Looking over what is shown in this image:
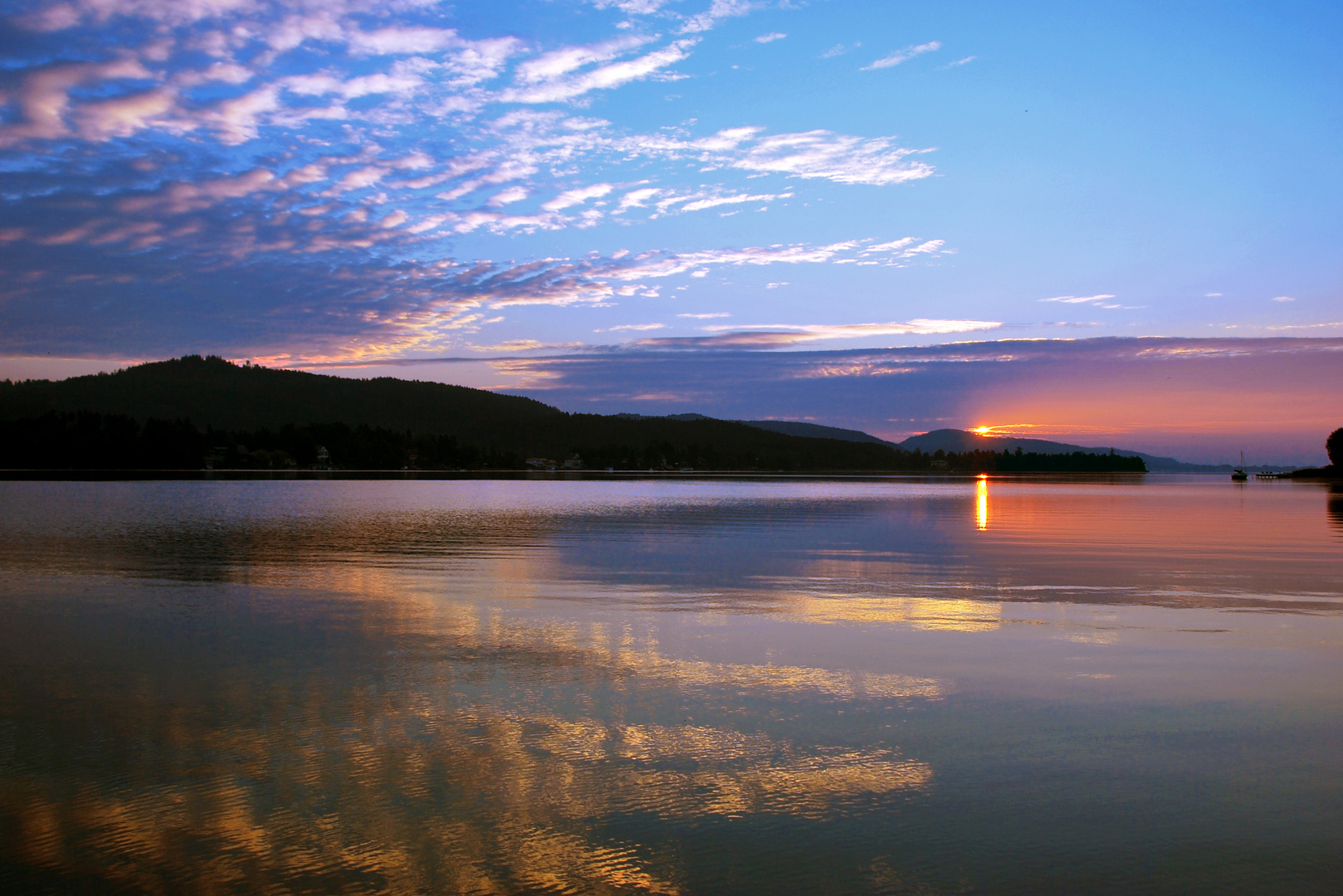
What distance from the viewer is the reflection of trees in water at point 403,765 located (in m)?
4.89

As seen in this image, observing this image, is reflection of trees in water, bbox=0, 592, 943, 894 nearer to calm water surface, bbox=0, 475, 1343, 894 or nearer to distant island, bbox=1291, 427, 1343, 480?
calm water surface, bbox=0, 475, 1343, 894

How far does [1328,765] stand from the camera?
6.48 m

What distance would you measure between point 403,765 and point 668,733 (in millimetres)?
1966

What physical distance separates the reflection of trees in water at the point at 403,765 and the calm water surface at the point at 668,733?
0.03 metres

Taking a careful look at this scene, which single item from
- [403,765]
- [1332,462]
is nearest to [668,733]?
[403,765]

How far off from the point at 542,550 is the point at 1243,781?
683 inches

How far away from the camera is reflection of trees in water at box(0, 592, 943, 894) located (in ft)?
16.0

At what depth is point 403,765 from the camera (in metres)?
6.29

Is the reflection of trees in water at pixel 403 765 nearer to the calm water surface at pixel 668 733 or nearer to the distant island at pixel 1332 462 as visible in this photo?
the calm water surface at pixel 668 733

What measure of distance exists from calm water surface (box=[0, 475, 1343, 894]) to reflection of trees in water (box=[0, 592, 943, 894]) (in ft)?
0.09

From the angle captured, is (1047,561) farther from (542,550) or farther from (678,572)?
(542,550)

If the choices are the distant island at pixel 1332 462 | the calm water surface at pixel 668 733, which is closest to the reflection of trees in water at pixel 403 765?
the calm water surface at pixel 668 733

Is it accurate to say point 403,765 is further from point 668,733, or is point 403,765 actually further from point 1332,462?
point 1332,462

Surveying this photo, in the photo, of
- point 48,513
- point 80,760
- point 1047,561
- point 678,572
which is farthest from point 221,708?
point 48,513
